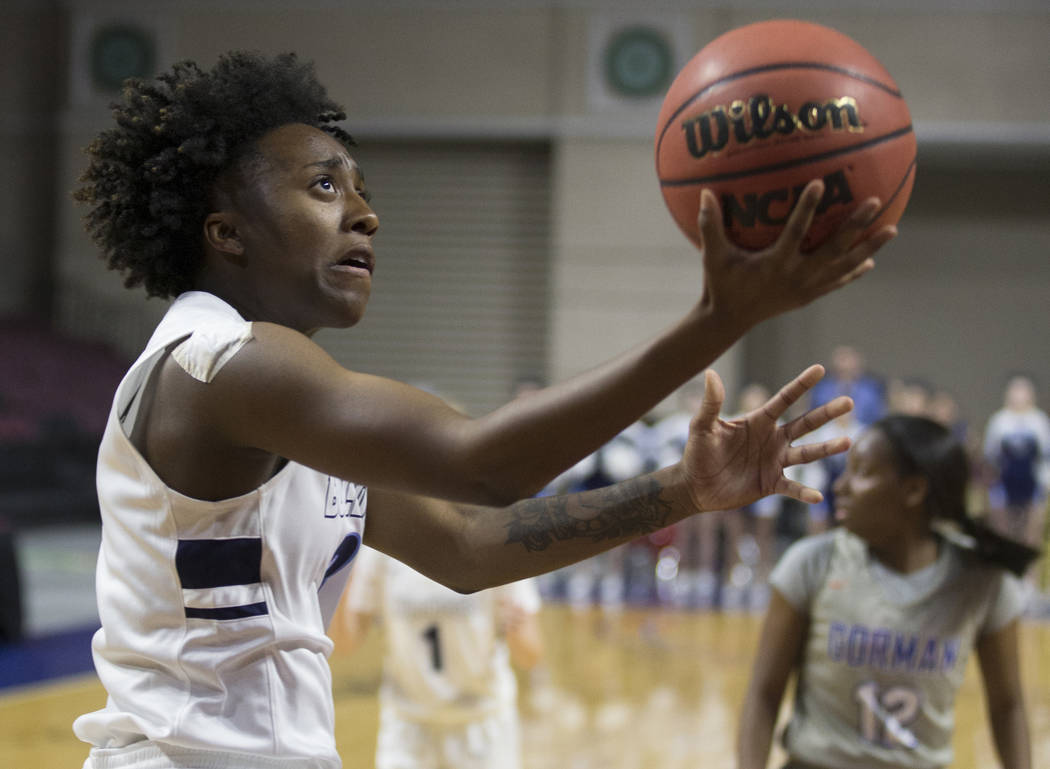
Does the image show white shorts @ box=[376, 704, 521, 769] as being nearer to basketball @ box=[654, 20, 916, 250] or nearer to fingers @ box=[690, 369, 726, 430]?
fingers @ box=[690, 369, 726, 430]

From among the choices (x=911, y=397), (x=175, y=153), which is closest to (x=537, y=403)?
(x=175, y=153)

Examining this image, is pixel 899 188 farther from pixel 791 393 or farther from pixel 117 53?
pixel 117 53

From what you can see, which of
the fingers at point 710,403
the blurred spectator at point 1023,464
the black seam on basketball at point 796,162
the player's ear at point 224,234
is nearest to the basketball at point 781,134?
the black seam on basketball at point 796,162

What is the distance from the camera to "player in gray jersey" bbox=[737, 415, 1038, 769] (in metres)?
2.58

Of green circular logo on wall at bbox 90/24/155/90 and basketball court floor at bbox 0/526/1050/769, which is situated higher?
green circular logo on wall at bbox 90/24/155/90

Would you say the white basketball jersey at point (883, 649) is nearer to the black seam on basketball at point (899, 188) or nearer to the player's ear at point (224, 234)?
the black seam on basketball at point (899, 188)

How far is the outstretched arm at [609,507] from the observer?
5.26 ft

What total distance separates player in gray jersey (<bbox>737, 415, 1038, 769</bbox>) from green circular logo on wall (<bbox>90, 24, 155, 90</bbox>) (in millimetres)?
13632

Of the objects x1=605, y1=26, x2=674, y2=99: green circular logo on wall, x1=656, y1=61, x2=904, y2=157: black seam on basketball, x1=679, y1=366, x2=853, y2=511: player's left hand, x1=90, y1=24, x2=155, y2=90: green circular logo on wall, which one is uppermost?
x1=90, y1=24, x2=155, y2=90: green circular logo on wall

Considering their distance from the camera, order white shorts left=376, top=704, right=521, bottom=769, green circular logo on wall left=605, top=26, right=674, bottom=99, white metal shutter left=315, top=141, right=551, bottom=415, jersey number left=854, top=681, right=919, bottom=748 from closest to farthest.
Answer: jersey number left=854, top=681, right=919, bottom=748, white shorts left=376, top=704, right=521, bottom=769, green circular logo on wall left=605, top=26, right=674, bottom=99, white metal shutter left=315, top=141, right=551, bottom=415

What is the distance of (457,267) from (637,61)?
3.28m

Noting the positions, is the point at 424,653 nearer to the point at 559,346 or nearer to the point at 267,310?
the point at 267,310

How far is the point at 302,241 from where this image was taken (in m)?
1.58

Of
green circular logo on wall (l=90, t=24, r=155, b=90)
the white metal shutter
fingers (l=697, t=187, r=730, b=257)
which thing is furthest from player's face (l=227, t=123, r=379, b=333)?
green circular logo on wall (l=90, t=24, r=155, b=90)
